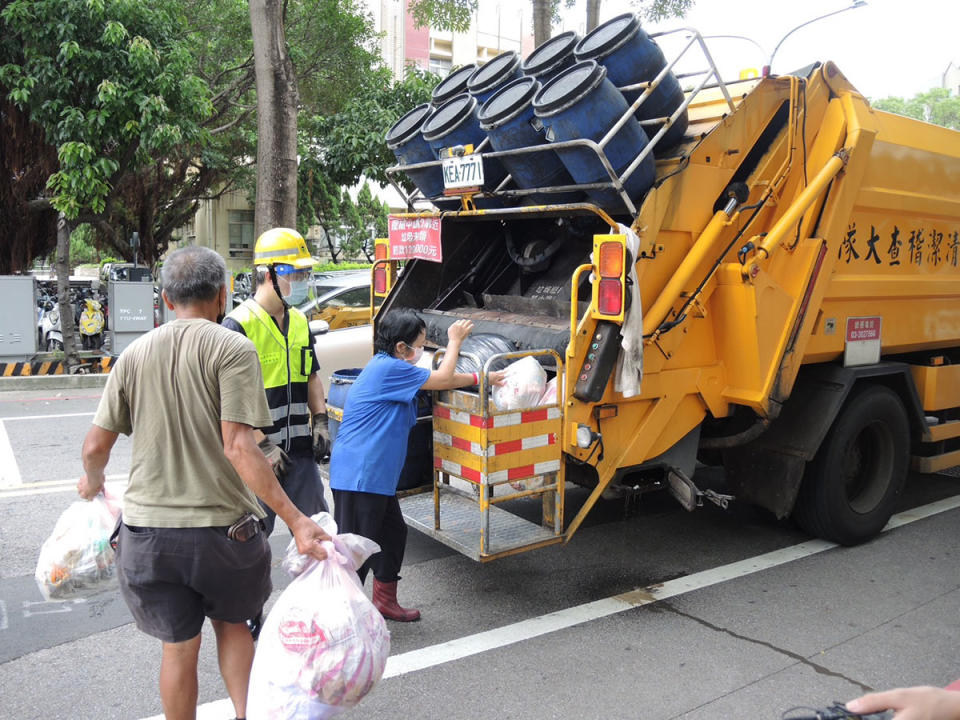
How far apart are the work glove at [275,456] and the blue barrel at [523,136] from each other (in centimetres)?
183

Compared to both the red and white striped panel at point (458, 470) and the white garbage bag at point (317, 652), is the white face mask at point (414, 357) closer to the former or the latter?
the red and white striped panel at point (458, 470)

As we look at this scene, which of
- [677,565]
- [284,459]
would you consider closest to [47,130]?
[284,459]

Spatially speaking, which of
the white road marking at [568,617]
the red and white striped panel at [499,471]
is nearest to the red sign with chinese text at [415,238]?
the red and white striped panel at [499,471]

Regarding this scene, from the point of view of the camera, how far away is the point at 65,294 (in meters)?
11.4

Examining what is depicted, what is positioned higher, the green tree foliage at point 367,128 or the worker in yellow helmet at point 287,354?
the green tree foliage at point 367,128

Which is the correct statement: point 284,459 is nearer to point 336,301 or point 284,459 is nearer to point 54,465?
point 54,465

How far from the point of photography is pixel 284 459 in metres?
3.53

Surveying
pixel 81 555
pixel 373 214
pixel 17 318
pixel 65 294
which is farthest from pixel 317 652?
pixel 373 214

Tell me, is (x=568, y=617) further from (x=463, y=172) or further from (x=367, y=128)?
(x=367, y=128)

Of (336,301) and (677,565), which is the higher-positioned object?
(336,301)

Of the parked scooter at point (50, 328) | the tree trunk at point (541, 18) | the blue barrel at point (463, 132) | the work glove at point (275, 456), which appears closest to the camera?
the work glove at point (275, 456)

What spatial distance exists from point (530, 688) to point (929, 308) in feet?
12.3

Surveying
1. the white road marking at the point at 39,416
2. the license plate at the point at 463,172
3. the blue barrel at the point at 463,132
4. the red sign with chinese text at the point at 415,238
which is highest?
the blue barrel at the point at 463,132

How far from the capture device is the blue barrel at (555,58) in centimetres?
423
